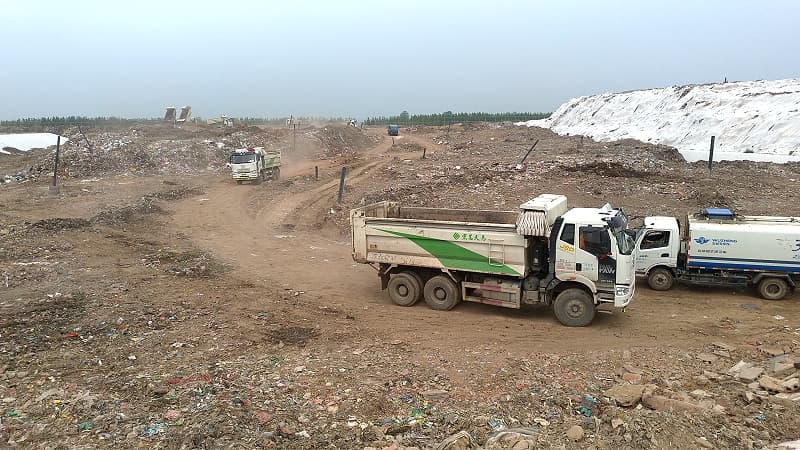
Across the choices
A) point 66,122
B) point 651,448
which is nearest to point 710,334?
point 651,448

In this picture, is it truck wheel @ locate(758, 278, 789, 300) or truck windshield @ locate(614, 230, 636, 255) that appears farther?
truck wheel @ locate(758, 278, 789, 300)

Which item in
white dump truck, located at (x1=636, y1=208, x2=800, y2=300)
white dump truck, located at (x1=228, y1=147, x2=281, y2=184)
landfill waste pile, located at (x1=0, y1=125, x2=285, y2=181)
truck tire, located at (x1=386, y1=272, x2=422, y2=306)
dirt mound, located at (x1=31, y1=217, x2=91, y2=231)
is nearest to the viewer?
truck tire, located at (x1=386, y1=272, x2=422, y2=306)

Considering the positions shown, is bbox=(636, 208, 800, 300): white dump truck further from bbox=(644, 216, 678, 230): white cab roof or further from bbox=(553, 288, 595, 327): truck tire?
bbox=(553, 288, 595, 327): truck tire

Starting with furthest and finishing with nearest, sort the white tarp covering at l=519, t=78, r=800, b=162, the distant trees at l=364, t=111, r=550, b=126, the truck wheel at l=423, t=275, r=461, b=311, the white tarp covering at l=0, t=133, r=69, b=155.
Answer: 1. the distant trees at l=364, t=111, r=550, b=126
2. the white tarp covering at l=0, t=133, r=69, b=155
3. the white tarp covering at l=519, t=78, r=800, b=162
4. the truck wheel at l=423, t=275, r=461, b=311

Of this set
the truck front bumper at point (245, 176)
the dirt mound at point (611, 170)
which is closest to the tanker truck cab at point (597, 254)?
the dirt mound at point (611, 170)

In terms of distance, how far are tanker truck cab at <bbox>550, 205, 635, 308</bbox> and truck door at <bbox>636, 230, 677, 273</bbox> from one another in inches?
125

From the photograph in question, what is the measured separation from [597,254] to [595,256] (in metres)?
0.05

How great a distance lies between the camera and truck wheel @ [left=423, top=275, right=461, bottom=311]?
34.0 ft

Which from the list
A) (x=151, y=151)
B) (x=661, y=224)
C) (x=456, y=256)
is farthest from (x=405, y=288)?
(x=151, y=151)

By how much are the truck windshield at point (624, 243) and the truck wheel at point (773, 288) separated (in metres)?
4.16

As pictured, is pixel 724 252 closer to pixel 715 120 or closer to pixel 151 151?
pixel 715 120

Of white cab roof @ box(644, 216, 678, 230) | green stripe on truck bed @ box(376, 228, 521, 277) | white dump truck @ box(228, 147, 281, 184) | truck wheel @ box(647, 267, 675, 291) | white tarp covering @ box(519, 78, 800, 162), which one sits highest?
white tarp covering @ box(519, 78, 800, 162)

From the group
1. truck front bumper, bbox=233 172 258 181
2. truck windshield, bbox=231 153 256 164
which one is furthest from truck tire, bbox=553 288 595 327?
truck windshield, bbox=231 153 256 164

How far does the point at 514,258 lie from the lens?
962 centimetres
